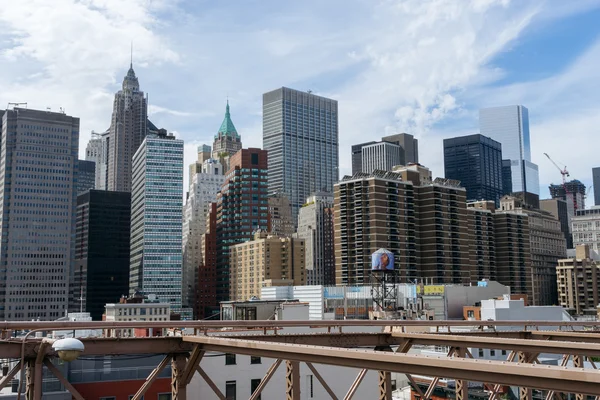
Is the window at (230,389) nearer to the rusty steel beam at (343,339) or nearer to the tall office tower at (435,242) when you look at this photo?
the rusty steel beam at (343,339)

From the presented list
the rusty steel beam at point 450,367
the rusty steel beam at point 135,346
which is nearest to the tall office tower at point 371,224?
the rusty steel beam at point 135,346

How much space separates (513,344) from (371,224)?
171 meters

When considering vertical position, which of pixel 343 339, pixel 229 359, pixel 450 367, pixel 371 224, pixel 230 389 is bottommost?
pixel 230 389

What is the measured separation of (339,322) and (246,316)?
301 feet

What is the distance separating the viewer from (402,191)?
19362 cm

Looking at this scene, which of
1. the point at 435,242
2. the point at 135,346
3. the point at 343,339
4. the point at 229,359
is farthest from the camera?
the point at 435,242

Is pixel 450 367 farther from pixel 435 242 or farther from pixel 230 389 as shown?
pixel 435 242

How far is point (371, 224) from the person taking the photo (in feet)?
614

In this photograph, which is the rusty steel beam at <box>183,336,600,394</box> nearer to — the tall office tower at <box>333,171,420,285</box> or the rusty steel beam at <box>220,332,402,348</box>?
the rusty steel beam at <box>220,332,402,348</box>

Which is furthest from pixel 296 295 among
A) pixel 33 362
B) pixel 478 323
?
pixel 33 362

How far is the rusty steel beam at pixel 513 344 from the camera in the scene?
1575 centimetres

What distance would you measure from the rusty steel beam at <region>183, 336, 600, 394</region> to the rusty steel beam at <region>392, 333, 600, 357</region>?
5673mm

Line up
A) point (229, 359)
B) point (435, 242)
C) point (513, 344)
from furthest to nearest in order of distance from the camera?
point (435, 242) → point (229, 359) → point (513, 344)

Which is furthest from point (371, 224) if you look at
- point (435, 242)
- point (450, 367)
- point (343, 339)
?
point (450, 367)
